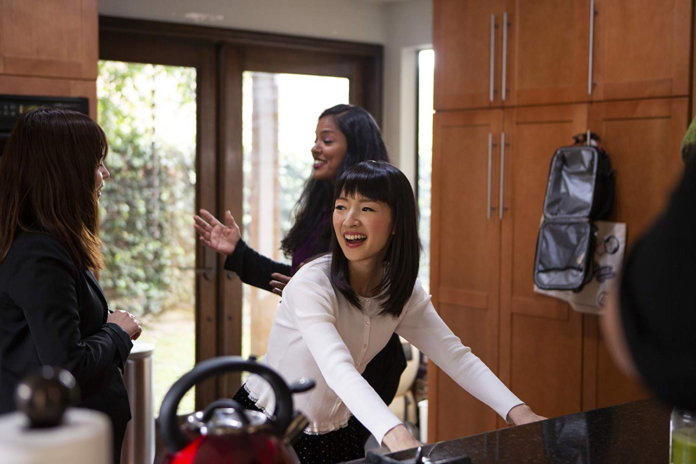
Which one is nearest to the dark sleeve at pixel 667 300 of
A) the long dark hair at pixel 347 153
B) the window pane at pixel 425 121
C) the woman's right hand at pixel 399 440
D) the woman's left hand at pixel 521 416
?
the woman's right hand at pixel 399 440

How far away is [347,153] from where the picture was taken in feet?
8.35

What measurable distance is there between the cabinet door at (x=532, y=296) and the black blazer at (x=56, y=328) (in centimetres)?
191

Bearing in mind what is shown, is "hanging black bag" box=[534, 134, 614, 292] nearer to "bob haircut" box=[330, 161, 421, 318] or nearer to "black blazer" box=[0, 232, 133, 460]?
"bob haircut" box=[330, 161, 421, 318]

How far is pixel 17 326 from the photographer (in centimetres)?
168

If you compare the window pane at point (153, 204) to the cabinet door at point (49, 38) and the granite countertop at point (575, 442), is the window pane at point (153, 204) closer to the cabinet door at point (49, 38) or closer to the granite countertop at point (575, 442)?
the cabinet door at point (49, 38)

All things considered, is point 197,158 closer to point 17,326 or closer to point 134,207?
point 134,207

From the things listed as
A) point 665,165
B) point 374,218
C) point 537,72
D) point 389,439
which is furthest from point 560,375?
point 389,439

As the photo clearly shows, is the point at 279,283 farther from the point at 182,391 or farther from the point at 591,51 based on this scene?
the point at 591,51

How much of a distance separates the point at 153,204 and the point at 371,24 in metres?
1.71

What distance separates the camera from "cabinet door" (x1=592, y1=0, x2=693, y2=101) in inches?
107

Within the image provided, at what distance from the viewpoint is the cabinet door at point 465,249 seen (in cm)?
335

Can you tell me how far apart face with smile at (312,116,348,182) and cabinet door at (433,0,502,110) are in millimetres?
1043

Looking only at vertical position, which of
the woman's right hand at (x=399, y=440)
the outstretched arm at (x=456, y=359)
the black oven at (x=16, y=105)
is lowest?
the woman's right hand at (x=399, y=440)

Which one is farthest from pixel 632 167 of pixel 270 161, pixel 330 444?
pixel 270 161
